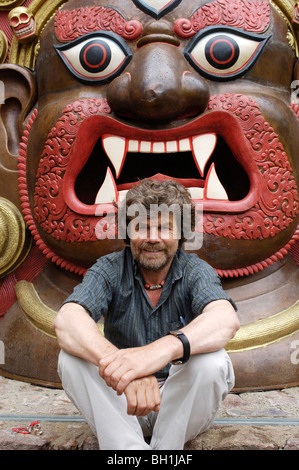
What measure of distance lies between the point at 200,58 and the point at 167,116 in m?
0.37

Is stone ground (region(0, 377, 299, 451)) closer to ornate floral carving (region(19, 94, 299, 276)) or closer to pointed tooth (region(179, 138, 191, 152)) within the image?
ornate floral carving (region(19, 94, 299, 276))

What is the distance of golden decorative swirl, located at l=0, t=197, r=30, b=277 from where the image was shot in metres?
2.85

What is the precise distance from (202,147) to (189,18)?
66 cm

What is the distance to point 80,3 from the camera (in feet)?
8.87

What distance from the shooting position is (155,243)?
1.68m

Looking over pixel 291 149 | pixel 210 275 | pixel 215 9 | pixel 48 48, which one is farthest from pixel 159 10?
pixel 210 275

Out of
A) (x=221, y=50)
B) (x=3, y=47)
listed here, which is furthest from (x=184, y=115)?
(x=3, y=47)

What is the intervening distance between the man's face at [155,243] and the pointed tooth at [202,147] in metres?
0.91

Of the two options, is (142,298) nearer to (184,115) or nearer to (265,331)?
(265,331)

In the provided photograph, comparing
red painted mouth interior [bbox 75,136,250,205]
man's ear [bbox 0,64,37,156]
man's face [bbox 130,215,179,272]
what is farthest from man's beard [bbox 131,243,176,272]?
man's ear [bbox 0,64,37,156]

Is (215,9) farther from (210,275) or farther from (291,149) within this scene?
(210,275)

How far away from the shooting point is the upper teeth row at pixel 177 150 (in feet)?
8.35

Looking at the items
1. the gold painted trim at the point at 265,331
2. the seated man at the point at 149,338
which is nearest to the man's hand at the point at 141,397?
the seated man at the point at 149,338

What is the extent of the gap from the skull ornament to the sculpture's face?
0.26 metres
